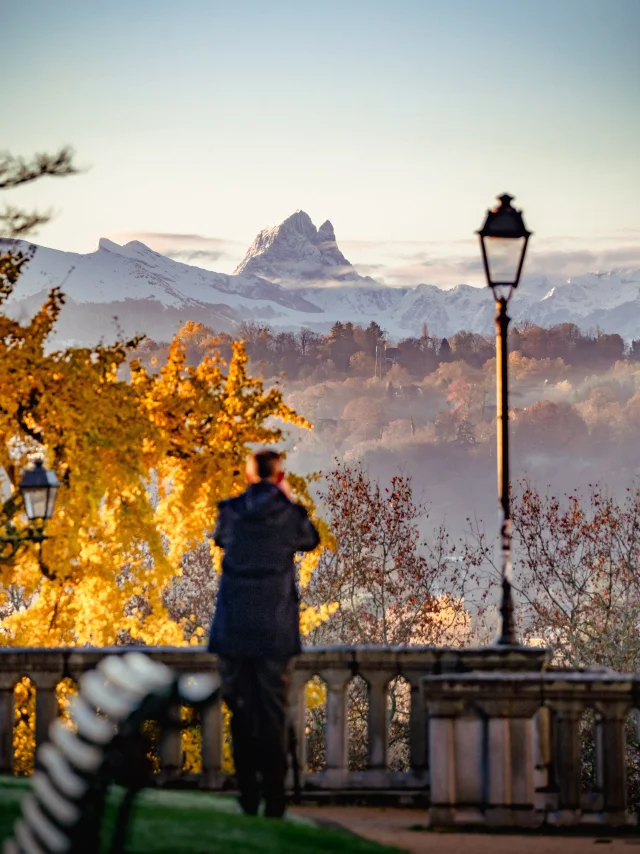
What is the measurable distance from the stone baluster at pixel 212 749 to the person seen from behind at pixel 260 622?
177cm

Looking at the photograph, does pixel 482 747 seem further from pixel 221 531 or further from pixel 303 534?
pixel 221 531

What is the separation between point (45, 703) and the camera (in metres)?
11.2

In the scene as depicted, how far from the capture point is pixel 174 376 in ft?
93.4

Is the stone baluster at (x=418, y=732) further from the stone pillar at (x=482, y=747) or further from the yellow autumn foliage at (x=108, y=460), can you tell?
the yellow autumn foliage at (x=108, y=460)

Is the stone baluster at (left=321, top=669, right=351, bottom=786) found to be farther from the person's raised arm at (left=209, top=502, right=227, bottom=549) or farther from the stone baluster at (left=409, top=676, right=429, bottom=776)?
the person's raised arm at (left=209, top=502, right=227, bottom=549)

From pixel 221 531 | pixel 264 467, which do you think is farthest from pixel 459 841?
pixel 264 467

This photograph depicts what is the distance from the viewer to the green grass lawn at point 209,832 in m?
7.42

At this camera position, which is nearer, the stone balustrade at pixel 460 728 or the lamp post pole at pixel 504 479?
the stone balustrade at pixel 460 728

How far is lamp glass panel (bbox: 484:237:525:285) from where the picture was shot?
12.9 meters

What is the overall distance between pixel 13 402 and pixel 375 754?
14.0 m

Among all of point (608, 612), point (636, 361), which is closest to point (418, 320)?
point (636, 361)

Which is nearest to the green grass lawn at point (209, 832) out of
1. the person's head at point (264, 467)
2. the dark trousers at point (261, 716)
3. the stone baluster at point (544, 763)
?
the dark trousers at point (261, 716)

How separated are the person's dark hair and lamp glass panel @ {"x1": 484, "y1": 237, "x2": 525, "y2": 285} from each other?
434 cm

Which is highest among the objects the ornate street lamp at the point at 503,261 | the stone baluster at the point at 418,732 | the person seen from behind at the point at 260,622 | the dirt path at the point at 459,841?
the ornate street lamp at the point at 503,261
